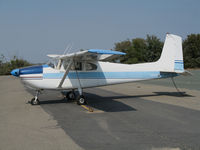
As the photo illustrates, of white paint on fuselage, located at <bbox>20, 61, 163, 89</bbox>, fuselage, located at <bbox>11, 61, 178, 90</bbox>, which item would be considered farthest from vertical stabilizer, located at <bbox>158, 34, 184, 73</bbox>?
white paint on fuselage, located at <bbox>20, 61, 163, 89</bbox>

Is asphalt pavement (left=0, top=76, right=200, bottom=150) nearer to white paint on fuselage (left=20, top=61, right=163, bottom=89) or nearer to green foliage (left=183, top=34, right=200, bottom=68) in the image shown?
white paint on fuselage (left=20, top=61, right=163, bottom=89)

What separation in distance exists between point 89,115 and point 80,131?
1.78m

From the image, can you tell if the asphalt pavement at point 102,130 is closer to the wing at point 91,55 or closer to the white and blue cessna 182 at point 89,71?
the white and blue cessna 182 at point 89,71

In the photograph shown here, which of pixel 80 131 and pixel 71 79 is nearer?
pixel 80 131

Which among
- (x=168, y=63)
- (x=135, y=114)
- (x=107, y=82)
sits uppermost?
(x=168, y=63)

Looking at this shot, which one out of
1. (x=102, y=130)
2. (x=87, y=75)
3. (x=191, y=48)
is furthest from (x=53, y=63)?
(x=191, y=48)

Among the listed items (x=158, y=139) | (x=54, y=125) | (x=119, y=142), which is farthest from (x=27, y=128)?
(x=158, y=139)

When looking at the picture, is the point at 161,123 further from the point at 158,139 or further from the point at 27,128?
the point at 27,128

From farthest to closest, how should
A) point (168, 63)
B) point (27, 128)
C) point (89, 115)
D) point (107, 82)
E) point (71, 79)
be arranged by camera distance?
point (168, 63) → point (107, 82) → point (71, 79) → point (89, 115) → point (27, 128)

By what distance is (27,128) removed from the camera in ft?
17.3

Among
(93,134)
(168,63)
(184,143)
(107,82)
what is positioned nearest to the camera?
(184,143)

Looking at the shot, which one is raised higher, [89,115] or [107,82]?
[107,82]

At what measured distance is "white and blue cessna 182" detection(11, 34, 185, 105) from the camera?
8539 millimetres

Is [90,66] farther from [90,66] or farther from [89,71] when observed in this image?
[89,71]
